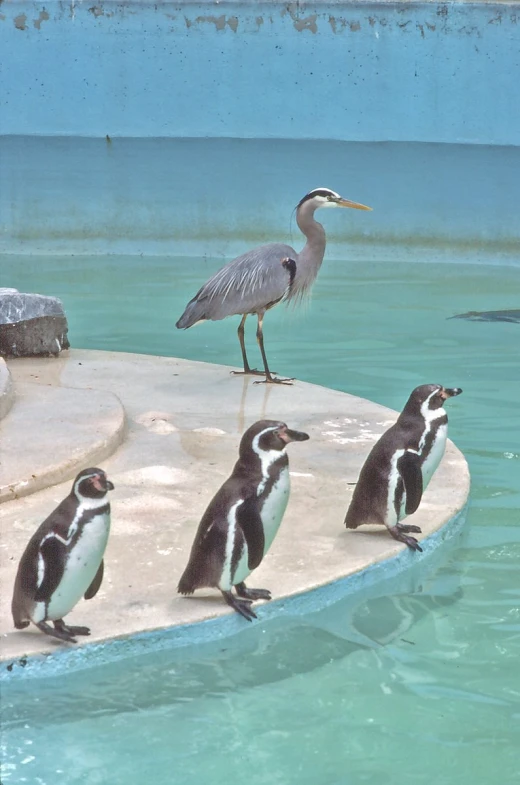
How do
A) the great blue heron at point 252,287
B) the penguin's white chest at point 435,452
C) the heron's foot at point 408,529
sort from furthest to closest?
the great blue heron at point 252,287 → the heron's foot at point 408,529 → the penguin's white chest at point 435,452

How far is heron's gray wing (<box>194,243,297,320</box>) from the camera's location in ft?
22.8

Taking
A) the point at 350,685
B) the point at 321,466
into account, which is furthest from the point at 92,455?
the point at 350,685

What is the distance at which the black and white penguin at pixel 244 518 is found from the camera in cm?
360

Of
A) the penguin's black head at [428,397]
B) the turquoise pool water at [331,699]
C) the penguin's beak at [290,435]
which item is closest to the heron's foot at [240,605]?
the turquoise pool water at [331,699]

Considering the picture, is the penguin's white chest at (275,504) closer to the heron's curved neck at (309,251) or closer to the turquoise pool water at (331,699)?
the turquoise pool water at (331,699)

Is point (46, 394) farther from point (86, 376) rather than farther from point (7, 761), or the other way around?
point (7, 761)

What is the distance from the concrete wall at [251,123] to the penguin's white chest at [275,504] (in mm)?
8521

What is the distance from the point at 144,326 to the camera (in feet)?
29.4

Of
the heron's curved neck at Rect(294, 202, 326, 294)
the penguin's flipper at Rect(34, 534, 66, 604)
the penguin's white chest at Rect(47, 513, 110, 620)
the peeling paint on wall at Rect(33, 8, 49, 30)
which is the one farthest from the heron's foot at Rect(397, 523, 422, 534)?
the peeling paint on wall at Rect(33, 8, 49, 30)

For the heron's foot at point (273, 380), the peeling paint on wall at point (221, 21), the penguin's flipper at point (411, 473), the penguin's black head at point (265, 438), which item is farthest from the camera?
the peeling paint on wall at point (221, 21)

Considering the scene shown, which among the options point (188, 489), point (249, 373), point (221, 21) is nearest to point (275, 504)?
point (188, 489)

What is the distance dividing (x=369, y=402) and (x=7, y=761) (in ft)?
11.8

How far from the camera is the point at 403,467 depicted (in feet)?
13.8

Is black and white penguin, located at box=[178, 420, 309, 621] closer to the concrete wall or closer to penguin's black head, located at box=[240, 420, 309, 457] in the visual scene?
penguin's black head, located at box=[240, 420, 309, 457]
